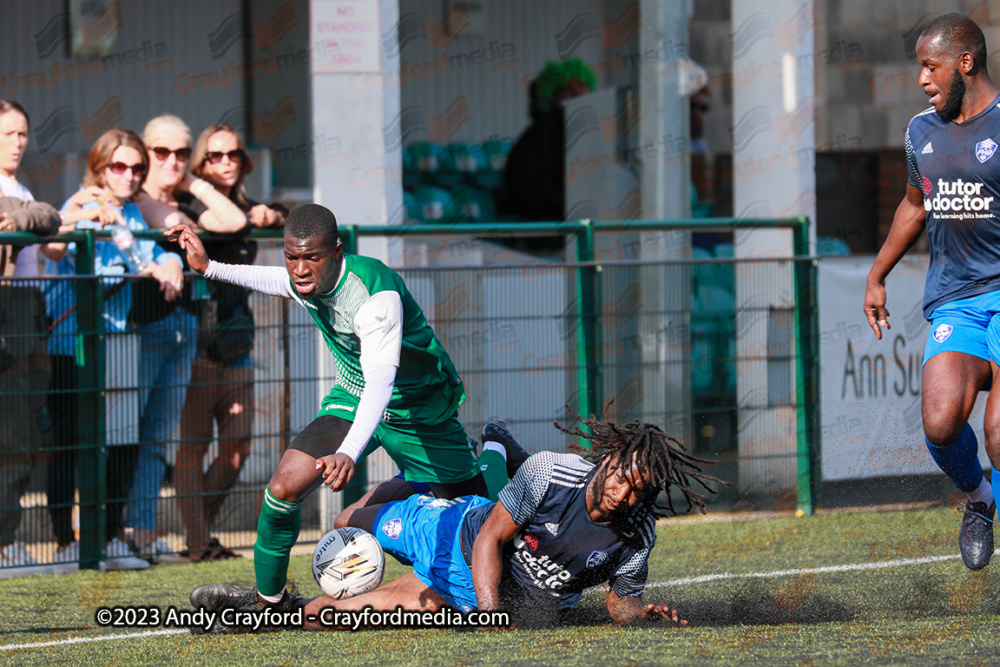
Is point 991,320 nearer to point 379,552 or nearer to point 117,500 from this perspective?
point 379,552

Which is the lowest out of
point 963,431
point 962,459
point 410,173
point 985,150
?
point 962,459

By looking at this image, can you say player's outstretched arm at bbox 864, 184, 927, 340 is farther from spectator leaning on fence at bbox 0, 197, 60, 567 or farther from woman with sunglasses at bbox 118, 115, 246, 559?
spectator leaning on fence at bbox 0, 197, 60, 567

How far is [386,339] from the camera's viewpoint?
17.8 ft

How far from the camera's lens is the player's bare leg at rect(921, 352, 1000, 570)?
5.30 meters

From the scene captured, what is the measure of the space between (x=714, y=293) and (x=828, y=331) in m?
0.87

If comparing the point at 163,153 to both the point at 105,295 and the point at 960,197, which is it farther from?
the point at 960,197

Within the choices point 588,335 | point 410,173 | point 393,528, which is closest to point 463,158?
point 410,173

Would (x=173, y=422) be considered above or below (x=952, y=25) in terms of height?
below

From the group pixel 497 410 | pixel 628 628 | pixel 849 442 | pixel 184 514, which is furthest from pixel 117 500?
pixel 849 442

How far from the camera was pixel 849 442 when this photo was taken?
891 cm

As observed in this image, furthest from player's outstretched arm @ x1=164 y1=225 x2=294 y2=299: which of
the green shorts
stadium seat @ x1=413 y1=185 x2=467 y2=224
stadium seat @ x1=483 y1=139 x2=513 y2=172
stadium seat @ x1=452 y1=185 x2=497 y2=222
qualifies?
stadium seat @ x1=483 y1=139 x2=513 y2=172

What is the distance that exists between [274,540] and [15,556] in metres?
2.57

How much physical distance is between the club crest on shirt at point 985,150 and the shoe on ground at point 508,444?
8.43ft

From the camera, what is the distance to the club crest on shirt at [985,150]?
5.40 meters
